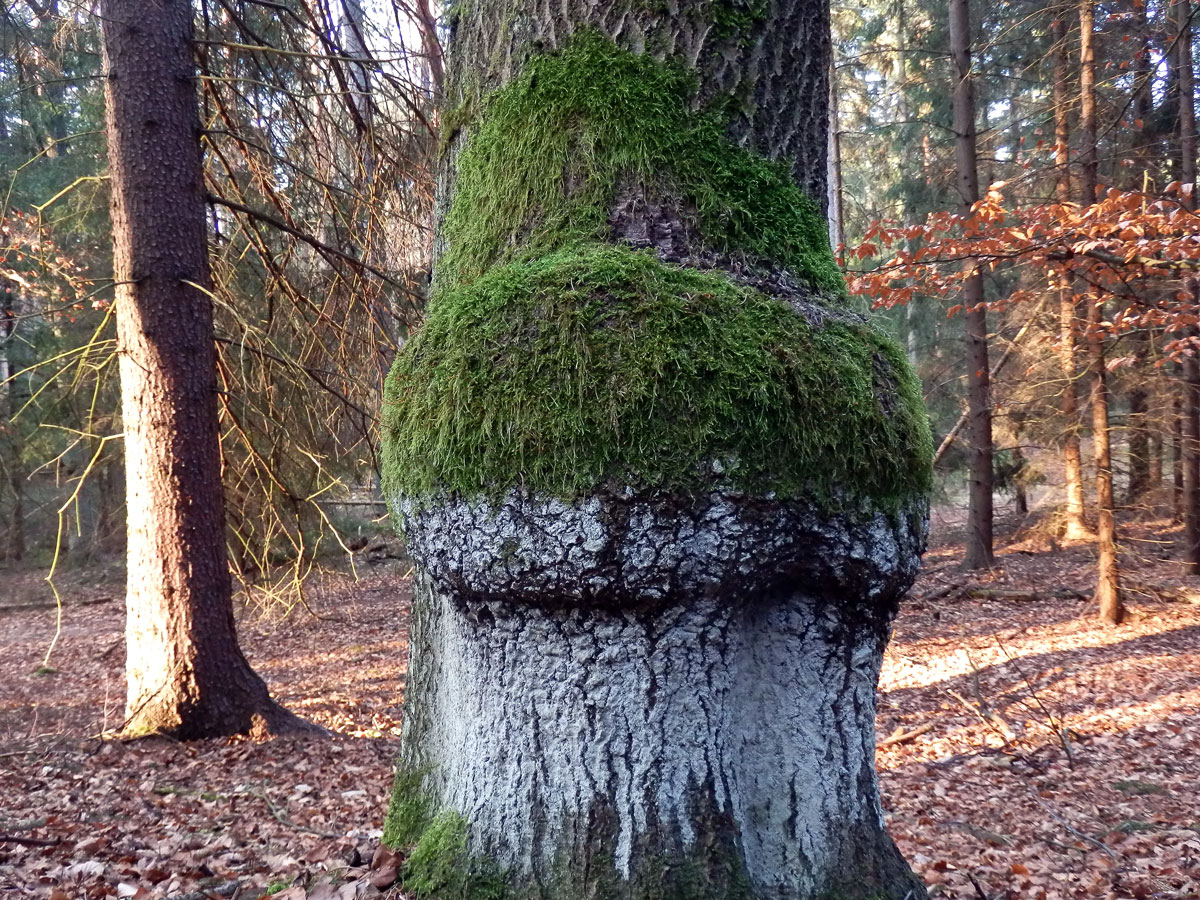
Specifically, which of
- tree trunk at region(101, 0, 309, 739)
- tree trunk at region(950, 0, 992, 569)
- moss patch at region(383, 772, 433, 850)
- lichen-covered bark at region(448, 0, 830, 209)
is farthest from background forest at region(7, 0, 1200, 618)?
moss patch at region(383, 772, 433, 850)

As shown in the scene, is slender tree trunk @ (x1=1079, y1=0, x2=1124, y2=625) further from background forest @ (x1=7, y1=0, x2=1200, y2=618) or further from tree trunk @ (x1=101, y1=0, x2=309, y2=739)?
tree trunk @ (x1=101, y1=0, x2=309, y2=739)

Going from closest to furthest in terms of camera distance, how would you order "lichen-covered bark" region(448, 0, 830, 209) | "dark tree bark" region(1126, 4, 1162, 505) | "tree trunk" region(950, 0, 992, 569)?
"lichen-covered bark" region(448, 0, 830, 209) → "dark tree bark" region(1126, 4, 1162, 505) → "tree trunk" region(950, 0, 992, 569)

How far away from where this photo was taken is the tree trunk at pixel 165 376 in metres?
5.46

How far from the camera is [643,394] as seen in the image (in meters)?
1.72

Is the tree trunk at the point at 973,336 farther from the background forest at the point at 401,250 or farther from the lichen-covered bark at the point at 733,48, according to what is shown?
the lichen-covered bark at the point at 733,48

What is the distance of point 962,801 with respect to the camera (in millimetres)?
4906

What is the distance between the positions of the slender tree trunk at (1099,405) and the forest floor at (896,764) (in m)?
0.49

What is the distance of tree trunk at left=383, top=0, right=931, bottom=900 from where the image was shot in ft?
5.70

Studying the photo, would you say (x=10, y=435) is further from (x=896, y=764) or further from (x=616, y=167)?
(x=616, y=167)

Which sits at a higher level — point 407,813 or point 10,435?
point 10,435

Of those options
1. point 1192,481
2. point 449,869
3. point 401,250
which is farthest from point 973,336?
point 449,869

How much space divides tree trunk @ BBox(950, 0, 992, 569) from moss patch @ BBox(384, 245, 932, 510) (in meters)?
11.1

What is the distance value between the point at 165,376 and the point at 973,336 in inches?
459

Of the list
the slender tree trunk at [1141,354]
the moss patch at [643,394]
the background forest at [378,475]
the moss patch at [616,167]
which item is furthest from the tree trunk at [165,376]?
the slender tree trunk at [1141,354]
